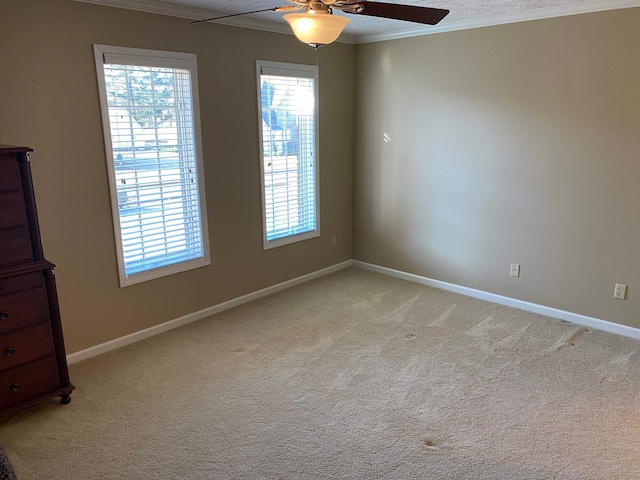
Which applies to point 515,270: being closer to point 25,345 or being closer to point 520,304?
point 520,304

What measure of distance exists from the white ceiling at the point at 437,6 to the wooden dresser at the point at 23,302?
1368 millimetres

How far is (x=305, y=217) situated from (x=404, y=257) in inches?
44.0

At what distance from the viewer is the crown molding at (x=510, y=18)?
3.39 m

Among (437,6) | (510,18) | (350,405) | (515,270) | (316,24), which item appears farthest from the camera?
(515,270)

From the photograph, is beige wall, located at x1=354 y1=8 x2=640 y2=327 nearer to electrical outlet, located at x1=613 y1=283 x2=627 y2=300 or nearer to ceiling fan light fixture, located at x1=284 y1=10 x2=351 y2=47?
electrical outlet, located at x1=613 y1=283 x2=627 y2=300

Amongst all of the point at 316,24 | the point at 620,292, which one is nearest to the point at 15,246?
the point at 316,24

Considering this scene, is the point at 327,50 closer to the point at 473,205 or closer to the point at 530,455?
the point at 473,205

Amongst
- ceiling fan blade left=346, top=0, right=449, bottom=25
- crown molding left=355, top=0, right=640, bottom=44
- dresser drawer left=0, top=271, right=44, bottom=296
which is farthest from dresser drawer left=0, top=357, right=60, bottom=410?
crown molding left=355, top=0, right=640, bottom=44

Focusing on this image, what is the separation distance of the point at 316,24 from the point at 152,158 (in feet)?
6.44

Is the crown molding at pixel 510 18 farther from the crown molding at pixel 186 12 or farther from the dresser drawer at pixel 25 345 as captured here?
the dresser drawer at pixel 25 345

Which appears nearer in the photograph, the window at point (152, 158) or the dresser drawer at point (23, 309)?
the dresser drawer at point (23, 309)

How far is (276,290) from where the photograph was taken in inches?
186

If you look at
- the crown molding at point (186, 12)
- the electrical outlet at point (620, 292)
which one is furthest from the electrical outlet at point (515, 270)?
the crown molding at point (186, 12)

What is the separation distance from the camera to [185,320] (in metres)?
4.00
